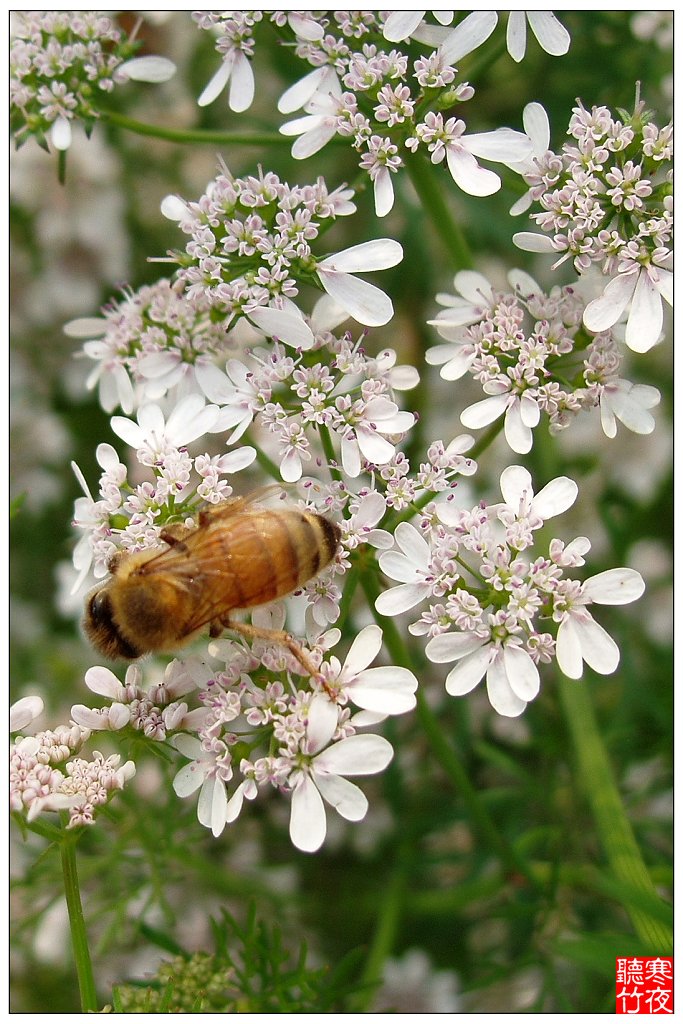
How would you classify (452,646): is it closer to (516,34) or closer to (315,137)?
(315,137)

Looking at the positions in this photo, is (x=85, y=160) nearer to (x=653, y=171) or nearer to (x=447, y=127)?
(x=447, y=127)

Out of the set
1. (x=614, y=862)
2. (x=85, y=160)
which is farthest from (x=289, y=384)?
(x=85, y=160)

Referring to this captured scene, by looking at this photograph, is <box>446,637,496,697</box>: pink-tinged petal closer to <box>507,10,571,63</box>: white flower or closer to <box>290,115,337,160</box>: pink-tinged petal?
<box>290,115,337,160</box>: pink-tinged petal

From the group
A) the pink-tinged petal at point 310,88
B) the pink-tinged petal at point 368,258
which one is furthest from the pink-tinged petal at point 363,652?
the pink-tinged petal at point 310,88

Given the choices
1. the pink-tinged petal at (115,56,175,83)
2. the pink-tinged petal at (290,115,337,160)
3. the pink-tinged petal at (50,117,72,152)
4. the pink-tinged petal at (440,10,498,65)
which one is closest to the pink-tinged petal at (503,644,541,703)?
the pink-tinged petal at (290,115,337,160)

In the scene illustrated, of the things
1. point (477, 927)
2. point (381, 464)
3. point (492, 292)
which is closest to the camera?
point (381, 464)

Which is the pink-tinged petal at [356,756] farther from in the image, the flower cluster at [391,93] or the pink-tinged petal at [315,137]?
the pink-tinged petal at [315,137]
